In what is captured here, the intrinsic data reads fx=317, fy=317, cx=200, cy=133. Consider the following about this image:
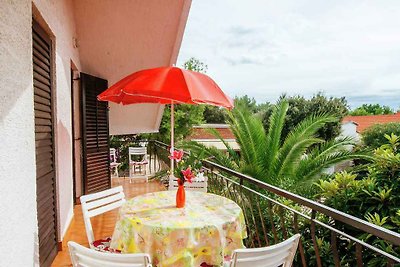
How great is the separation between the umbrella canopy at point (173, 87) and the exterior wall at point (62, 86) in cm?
79

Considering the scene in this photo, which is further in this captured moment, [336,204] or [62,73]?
[62,73]

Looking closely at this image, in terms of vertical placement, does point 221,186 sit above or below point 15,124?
below

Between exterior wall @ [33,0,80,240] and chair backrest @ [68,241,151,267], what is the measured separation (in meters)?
2.01

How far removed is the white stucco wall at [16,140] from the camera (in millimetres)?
1669

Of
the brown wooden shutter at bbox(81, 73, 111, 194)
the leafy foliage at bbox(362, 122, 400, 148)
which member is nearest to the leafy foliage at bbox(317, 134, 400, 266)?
the brown wooden shutter at bbox(81, 73, 111, 194)

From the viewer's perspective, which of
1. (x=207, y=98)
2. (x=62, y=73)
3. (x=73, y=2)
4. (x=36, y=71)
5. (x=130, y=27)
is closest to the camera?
(x=36, y=71)

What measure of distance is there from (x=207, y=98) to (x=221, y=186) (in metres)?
1.78

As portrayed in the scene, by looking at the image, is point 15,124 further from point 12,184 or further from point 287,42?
point 287,42

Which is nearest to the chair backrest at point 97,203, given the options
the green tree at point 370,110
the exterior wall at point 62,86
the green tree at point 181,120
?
the exterior wall at point 62,86

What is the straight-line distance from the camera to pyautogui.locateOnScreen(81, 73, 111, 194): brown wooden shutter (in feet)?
17.5

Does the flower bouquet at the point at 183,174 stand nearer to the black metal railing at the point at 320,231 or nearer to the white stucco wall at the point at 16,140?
the black metal railing at the point at 320,231

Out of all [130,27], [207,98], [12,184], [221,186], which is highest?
[130,27]

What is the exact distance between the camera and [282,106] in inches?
208

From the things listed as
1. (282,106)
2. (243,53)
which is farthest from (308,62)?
(282,106)
